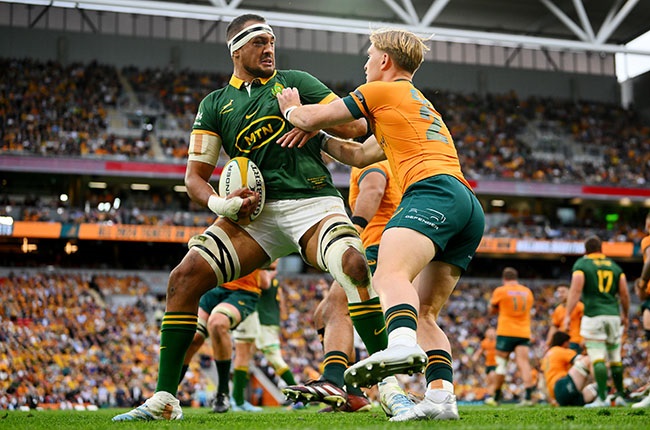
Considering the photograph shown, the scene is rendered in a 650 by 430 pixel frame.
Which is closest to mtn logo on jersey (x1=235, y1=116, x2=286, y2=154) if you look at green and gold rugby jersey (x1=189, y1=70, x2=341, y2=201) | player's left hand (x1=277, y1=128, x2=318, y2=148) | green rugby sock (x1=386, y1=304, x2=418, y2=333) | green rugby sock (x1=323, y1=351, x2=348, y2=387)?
green and gold rugby jersey (x1=189, y1=70, x2=341, y2=201)

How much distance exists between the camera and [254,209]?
511 centimetres

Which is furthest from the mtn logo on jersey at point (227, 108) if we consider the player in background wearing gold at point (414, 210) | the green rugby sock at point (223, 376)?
the green rugby sock at point (223, 376)

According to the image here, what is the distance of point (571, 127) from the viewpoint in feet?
132

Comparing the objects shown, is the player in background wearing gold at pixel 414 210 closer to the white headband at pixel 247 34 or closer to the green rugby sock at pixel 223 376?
the white headband at pixel 247 34

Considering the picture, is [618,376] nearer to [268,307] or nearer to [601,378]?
[601,378]

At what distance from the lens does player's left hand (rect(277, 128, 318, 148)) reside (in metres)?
4.98

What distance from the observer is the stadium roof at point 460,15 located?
24172mm

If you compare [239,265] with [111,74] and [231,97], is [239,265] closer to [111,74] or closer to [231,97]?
[231,97]

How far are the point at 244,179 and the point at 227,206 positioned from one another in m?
0.25

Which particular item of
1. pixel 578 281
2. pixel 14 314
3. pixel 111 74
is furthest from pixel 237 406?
pixel 111 74

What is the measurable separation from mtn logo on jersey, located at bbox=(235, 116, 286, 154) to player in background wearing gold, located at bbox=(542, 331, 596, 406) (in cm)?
673

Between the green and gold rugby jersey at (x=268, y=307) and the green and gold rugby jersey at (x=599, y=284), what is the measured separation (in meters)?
4.22

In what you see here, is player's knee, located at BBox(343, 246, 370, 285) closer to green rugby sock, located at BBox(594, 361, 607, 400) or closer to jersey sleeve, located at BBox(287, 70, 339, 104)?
jersey sleeve, located at BBox(287, 70, 339, 104)

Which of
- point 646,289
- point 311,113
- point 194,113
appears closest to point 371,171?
point 311,113
